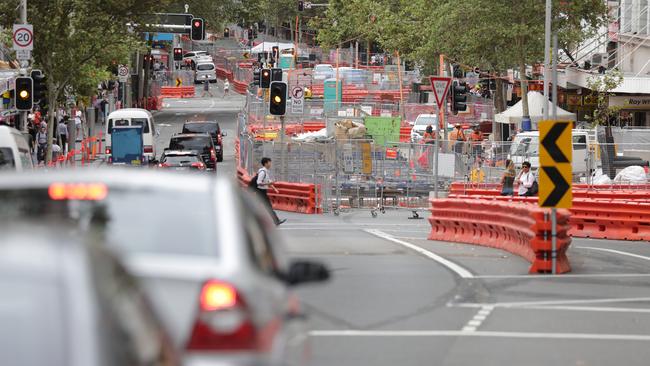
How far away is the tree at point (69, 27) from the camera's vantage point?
48.8 metres

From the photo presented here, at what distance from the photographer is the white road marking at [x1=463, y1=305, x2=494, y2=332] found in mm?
16094

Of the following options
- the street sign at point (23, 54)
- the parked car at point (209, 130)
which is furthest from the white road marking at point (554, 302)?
the parked car at point (209, 130)

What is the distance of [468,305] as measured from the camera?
18.2 m

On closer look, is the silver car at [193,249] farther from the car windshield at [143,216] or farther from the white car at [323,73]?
the white car at [323,73]

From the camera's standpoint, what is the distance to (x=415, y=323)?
16.4 m

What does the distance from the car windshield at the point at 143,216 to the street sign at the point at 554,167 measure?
1356 cm

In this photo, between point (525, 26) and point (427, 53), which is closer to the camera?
point (525, 26)

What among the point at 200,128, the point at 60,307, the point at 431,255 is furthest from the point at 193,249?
the point at 200,128

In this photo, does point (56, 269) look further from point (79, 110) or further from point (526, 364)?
point (79, 110)

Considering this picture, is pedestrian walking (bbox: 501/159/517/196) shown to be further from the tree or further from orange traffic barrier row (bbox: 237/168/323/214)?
the tree

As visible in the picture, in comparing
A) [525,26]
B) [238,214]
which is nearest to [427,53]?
[525,26]

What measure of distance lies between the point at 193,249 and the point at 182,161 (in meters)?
39.4

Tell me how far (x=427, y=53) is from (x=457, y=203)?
38748mm

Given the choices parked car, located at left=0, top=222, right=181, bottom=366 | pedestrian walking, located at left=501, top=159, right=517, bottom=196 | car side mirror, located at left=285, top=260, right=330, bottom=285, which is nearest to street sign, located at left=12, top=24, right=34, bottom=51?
pedestrian walking, located at left=501, top=159, right=517, bottom=196
